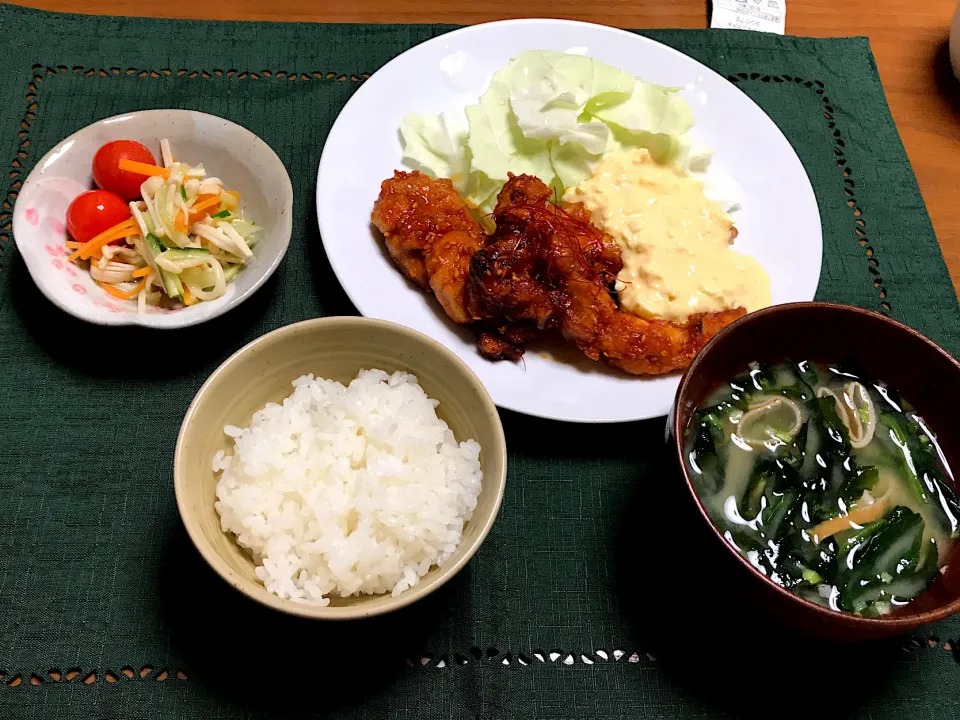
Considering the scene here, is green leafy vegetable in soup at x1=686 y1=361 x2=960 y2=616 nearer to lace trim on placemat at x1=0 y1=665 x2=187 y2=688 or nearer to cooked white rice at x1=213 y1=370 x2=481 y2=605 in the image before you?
cooked white rice at x1=213 y1=370 x2=481 y2=605

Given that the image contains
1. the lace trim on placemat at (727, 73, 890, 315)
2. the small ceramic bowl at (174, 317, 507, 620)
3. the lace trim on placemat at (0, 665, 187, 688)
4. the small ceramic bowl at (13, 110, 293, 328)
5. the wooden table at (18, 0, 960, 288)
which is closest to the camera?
the small ceramic bowl at (174, 317, 507, 620)

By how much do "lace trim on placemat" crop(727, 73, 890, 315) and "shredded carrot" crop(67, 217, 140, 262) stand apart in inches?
102

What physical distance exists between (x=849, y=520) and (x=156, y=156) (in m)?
2.57

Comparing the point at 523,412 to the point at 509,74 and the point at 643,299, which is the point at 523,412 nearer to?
the point at 643,299

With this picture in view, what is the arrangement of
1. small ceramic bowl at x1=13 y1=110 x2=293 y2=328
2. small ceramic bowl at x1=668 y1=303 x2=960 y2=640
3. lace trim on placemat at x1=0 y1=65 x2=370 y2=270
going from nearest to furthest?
small ceramic bowl at x1=668 y1=303 x2=960 y2=640, small ceramic bowl at x1=13 y1=110 x2=293 y2=328, lace trim on placemat at x1=0 y1=65 x2=370 y2=270

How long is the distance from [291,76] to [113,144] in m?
0.87

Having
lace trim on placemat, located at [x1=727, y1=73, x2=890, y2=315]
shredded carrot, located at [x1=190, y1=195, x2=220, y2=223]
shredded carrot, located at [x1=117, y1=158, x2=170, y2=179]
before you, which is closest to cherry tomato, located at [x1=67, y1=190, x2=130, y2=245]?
shredded carrot, located at [x1=117, y1=158, x2=170, y2=179]

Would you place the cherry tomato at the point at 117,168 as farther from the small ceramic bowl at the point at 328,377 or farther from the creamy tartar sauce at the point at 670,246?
the creamy tartar sauce at the point at 670,246

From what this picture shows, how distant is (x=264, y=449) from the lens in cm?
182

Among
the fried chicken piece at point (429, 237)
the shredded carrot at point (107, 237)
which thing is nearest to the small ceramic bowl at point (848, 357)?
the fried chicken piece at point (429, 237)

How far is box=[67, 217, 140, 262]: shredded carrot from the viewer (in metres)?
2.33

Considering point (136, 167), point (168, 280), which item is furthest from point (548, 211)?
point (136, 167)

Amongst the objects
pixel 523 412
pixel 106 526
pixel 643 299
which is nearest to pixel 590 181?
pixel 643 299

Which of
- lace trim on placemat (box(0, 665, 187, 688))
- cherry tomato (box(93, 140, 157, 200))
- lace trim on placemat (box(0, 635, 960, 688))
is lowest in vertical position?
lace trim on placemat (box(0, 635, 960, 688))
